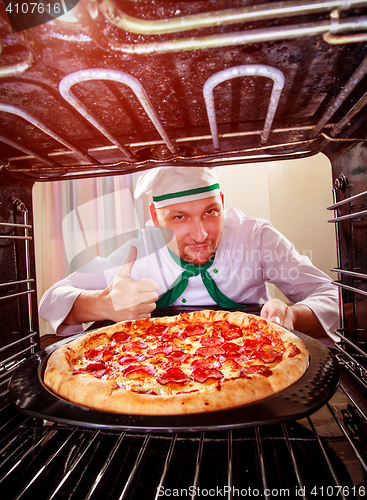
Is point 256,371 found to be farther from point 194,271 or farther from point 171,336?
point 194,271

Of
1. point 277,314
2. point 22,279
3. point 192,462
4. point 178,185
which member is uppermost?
point 178,185

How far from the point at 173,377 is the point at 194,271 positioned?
→ 1447 mm

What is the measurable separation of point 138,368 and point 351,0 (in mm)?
1102

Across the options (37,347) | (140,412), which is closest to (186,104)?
(140,412)

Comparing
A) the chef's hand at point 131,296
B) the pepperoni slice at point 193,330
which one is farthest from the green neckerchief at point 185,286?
the pepperoni slice at point 193,330

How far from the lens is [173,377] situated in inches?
40.6

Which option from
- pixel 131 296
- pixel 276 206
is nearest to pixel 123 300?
pixel 131 296

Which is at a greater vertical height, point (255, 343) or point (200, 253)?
point (200, 253)

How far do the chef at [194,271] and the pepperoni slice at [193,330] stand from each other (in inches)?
12.6

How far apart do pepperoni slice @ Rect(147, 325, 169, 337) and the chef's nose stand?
77 cm

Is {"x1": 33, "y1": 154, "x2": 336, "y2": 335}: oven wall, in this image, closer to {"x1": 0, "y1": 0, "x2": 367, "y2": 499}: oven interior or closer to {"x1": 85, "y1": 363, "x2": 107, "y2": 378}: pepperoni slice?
{"x1": 0, "y1": 0, "x2": 367, "y2": 499}: oven interior

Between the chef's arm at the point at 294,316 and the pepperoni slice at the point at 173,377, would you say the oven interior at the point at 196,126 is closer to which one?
the pepperoni slice at the point at 173,377

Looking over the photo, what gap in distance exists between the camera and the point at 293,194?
3.77m

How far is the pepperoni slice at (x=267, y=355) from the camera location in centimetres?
115
